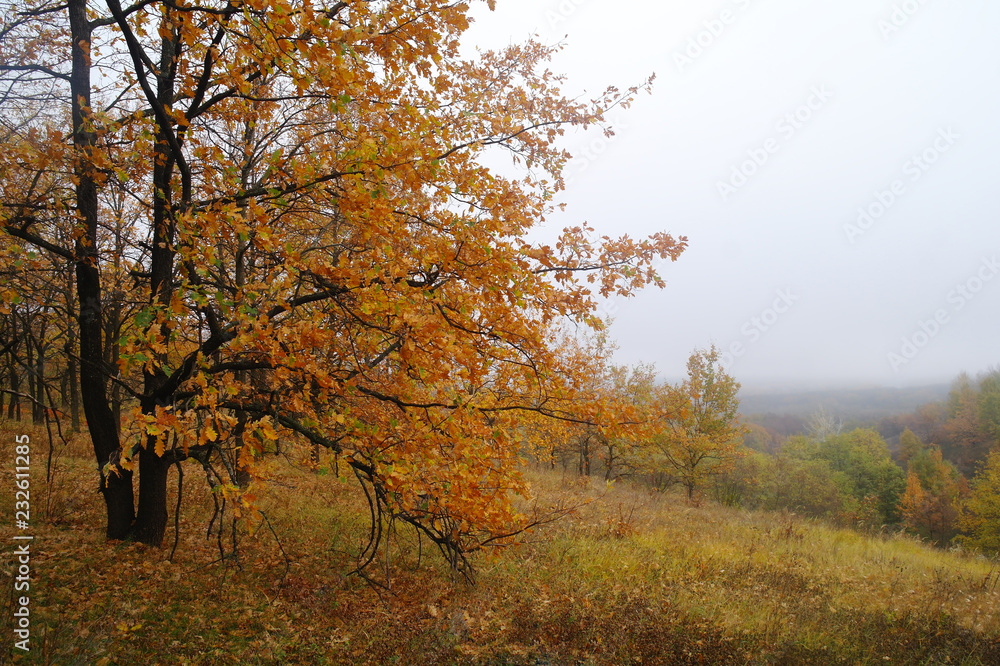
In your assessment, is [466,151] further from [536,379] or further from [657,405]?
[657,405]

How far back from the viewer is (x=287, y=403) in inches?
179

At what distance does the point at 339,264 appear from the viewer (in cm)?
386

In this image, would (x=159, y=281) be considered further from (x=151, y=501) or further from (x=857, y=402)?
(x=857, y=402)

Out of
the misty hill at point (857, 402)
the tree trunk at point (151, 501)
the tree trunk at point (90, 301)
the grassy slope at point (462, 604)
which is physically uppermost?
the tree trunk at point (90, 301)

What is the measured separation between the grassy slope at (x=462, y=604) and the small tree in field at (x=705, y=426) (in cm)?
1499

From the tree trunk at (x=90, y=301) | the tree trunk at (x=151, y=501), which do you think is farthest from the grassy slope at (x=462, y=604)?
the tree trunk at (x=90, y=301)

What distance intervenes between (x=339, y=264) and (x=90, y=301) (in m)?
4.11

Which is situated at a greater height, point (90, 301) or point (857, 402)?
point (90, 301)

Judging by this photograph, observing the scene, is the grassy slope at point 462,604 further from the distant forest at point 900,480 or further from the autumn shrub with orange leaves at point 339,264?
the distant forest at point 900,480

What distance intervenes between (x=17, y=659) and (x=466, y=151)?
5.81m

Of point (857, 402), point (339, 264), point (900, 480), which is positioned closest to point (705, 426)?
point (339, 264)

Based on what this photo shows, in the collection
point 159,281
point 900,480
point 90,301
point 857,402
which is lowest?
point 857,402

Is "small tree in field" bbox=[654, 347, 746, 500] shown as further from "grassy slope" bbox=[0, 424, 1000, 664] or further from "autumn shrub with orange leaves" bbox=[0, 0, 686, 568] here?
"autumn shrub with orange leaves" bbox=[0, 0, 686, 568]

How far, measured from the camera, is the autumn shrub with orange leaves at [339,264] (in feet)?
11.4
